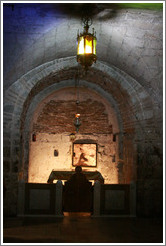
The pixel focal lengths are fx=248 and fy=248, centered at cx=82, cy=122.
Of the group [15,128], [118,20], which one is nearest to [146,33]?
[118,20]

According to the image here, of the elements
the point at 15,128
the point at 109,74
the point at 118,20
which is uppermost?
the point at 118,20

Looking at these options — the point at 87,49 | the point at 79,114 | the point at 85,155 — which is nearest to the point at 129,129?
the point at 79,114

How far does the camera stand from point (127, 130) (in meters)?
8.36

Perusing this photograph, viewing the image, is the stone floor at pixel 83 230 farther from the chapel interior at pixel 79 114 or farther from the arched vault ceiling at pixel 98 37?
the arched vault ceiling at pixel 98 37

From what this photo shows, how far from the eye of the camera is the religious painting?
991 centimetres

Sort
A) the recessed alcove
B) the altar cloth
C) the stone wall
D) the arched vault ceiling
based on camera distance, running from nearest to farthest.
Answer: the arched vault ceiling, the stone wall, the altar cloth, the recessed alcove

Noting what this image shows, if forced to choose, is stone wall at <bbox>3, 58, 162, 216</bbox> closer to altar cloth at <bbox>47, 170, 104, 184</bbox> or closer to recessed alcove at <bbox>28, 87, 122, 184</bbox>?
altar cloth at <bbox>47, 170, 104, 184</bbox>

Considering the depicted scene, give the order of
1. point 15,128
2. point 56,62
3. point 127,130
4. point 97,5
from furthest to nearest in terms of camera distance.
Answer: point 127,130 < point 56,62 < point 15,128 < point 97,5

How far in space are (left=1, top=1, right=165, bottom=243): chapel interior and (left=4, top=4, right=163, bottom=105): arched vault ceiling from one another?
0.02 meters

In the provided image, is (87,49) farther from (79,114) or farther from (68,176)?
(68,176)

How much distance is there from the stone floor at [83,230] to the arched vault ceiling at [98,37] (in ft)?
11.1

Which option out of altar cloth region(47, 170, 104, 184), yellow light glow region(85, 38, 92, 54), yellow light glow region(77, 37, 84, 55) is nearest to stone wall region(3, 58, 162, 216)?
altar cloth region(47, 170, 104, 184)

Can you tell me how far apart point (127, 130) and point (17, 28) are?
4.81m

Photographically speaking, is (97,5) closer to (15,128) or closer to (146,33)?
(146,33)
